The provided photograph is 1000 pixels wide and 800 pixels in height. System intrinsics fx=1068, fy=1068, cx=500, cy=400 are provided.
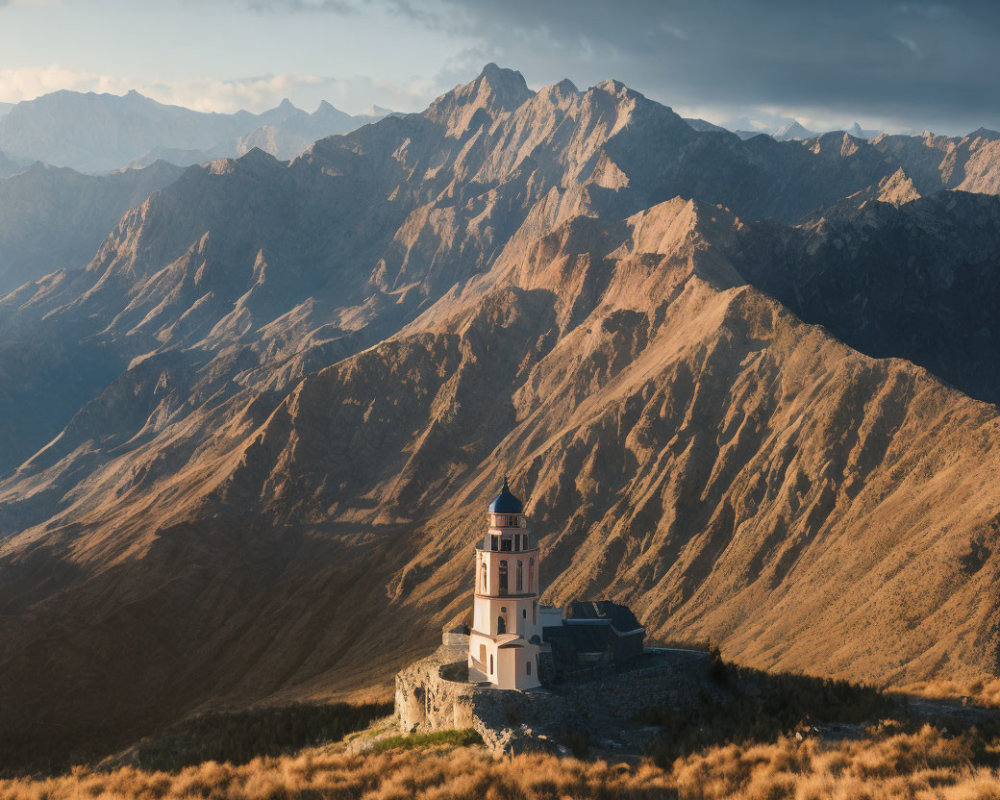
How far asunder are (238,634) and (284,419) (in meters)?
39.6

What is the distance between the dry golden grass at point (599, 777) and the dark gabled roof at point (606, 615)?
15.2 m

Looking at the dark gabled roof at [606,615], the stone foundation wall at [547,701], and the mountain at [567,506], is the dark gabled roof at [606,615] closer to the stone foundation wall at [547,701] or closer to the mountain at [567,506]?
the stone foundation wall at [547,701]

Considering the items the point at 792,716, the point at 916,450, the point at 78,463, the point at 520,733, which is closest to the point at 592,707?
the point at 520,733

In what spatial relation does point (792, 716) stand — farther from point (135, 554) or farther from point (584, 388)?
point (135, 554)

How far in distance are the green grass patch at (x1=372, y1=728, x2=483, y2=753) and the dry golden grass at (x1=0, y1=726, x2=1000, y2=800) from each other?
12.1 feet

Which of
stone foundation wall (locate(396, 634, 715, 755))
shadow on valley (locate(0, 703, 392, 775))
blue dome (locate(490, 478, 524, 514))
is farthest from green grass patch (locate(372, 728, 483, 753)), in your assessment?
blue dome (locate(490, 478, 524, 514))

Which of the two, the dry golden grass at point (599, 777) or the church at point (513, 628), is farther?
the church at point (513, 628)

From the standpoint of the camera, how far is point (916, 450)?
8344cm

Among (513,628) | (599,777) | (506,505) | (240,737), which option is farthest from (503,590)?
(599,777)

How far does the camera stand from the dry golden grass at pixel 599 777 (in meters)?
29.5

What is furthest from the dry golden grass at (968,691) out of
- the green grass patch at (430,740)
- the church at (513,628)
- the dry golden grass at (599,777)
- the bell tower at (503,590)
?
the green grass patch at (430,740)

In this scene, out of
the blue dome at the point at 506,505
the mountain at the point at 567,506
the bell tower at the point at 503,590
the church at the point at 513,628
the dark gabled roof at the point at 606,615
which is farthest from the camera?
the mountain at the point at 567,506

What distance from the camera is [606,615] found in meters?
54.2

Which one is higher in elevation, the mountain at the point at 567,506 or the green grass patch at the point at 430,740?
the mountain at the point at 567,506
